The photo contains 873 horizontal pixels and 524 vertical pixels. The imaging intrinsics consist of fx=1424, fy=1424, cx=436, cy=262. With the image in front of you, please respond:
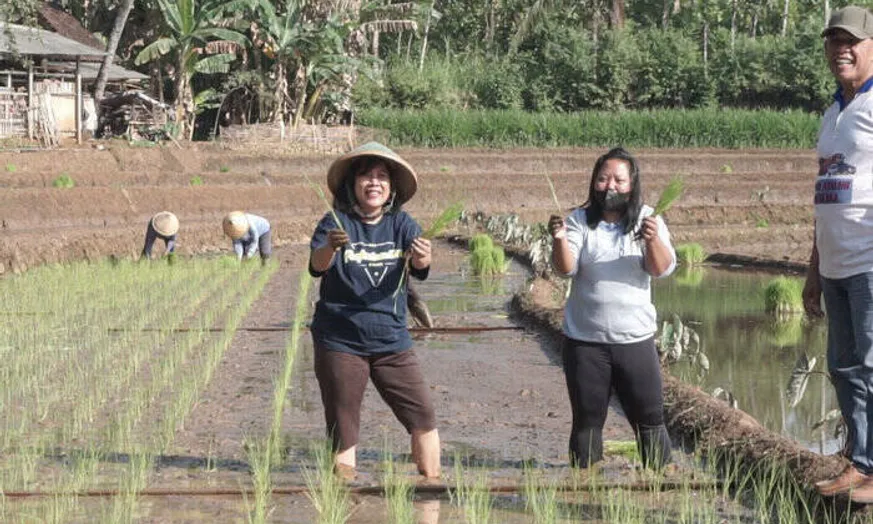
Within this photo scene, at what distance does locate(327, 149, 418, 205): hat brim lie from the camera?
4.59 m

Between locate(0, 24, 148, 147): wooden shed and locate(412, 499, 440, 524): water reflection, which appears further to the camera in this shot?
locate(0, 24, 148, 147): wooden shed

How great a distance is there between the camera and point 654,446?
15.2ft

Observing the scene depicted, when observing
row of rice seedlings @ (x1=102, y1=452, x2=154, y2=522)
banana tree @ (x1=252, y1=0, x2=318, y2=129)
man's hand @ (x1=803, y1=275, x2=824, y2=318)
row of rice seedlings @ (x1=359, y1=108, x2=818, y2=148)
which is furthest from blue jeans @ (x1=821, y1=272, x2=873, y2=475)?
row of rice seedlings @ (x1=359, y1=108, x2=818, y2=148)

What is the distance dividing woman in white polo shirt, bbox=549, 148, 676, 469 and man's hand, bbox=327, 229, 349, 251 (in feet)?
2.19

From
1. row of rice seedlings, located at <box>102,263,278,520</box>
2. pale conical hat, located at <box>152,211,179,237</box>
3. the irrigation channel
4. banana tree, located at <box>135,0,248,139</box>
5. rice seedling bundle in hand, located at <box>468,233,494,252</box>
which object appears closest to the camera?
the irrigation channel

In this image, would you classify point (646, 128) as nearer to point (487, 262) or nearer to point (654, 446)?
point (487, 262)

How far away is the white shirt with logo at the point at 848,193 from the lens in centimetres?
400

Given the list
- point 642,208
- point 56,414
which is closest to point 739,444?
point 642,208

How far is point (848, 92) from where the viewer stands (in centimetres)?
413

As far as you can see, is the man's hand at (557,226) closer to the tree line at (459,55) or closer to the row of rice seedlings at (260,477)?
the row of rice seedlings at (260,477)

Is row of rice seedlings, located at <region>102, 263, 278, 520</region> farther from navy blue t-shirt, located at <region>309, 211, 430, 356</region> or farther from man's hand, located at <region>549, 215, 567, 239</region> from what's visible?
man's hand, located at <region>549, 215, 567, 239</region>

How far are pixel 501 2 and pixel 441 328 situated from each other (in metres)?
31.6

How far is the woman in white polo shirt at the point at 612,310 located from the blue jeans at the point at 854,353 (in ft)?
1.92

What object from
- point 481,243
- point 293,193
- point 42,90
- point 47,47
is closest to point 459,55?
point 42,90
